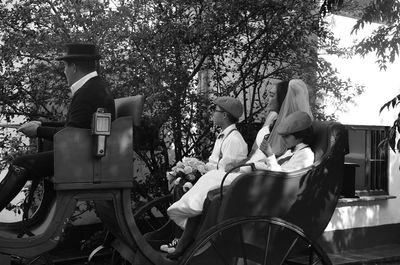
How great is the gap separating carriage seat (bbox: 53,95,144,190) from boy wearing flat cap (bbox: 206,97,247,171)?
1.08 m

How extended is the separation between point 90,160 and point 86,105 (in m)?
0.40

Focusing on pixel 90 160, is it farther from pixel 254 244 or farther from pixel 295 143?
pixel 295 143

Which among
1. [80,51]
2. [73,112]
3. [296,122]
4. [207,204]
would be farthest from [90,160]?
[296,122]

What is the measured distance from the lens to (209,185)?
4.35 metres

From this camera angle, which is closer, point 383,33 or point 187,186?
point 187,186

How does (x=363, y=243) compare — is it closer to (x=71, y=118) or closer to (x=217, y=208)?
(x=217, y=208)

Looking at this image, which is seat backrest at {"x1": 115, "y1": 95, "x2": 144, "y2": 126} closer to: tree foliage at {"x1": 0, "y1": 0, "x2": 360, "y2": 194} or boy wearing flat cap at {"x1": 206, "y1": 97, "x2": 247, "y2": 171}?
boy wearing flat cap at {"x1": 206, "y1": 97, "x2": 247, "y2": 171}

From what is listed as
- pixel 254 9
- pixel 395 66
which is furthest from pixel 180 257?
pixel 395 66

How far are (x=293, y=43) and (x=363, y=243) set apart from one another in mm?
3174

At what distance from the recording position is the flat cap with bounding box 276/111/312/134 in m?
4.52

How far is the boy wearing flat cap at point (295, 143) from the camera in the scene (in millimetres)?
4383

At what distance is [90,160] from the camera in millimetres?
3707

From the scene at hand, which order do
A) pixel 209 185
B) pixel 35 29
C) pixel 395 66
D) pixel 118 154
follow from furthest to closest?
pixel 395 66
pixel 35 29
pixel 209 185
pixel 118 154

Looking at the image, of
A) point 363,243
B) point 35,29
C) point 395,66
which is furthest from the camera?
point 395,66
